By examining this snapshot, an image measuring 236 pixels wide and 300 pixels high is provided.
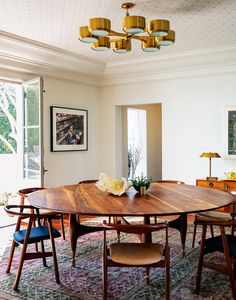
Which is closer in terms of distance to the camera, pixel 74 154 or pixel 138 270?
pixel 138 270

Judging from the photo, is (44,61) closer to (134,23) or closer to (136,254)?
(134,23)

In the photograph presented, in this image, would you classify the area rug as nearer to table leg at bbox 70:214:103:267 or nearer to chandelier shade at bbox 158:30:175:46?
table leg at bbox 70:214:103:267

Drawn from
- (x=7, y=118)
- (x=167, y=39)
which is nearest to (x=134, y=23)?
(x=167, y=39)

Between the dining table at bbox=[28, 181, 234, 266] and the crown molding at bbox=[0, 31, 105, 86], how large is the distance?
7.39 ft

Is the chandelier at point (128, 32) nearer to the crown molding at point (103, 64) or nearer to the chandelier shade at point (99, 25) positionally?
the chandelier shade at point (99, 25)

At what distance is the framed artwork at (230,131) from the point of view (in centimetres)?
546

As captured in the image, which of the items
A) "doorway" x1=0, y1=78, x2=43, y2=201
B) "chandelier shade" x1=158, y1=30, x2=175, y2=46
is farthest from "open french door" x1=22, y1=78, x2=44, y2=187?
"chandelier shade" x1=158, y1=30, x2=175, y2=46

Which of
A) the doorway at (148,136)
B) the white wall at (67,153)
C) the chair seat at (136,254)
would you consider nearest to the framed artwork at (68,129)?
the white wall at (67,153)

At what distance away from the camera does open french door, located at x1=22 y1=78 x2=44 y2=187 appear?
502 centimetres

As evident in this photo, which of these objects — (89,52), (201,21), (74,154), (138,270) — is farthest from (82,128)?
(138,270)

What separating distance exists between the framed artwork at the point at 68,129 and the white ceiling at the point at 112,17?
1.39 meters

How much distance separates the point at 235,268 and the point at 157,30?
2227 millimetres

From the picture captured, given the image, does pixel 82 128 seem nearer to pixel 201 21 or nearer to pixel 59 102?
pixel 59 102

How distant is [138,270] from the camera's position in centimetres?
344
